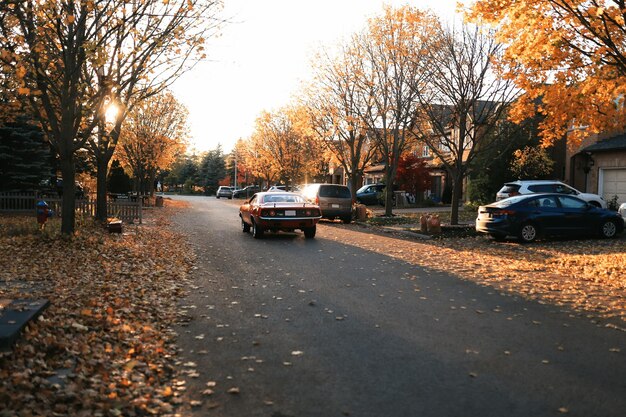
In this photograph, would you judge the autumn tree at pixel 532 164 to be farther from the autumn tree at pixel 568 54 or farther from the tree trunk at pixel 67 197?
the tree trunk at pixel 67 197

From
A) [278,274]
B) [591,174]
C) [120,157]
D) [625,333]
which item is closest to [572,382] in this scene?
[625,333]

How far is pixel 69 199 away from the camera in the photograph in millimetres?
14172

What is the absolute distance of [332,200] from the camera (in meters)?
25.3

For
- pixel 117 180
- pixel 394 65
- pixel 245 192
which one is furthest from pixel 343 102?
pixel 245 192

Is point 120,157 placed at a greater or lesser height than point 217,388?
greater

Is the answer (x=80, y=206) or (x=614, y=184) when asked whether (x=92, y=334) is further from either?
(x=614, y=184)

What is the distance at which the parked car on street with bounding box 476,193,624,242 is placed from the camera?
16.5 m

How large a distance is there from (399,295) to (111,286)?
14.8ft

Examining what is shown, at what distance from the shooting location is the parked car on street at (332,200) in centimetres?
2514

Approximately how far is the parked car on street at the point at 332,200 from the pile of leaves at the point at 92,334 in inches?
520

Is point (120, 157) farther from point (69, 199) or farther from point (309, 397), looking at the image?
point (309, 397)

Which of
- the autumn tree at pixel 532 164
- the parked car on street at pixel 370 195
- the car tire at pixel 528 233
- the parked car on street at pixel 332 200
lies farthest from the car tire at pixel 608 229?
the parked car on street at pixel 370 195

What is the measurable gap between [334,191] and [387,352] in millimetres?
19890

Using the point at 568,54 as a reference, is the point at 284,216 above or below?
below
